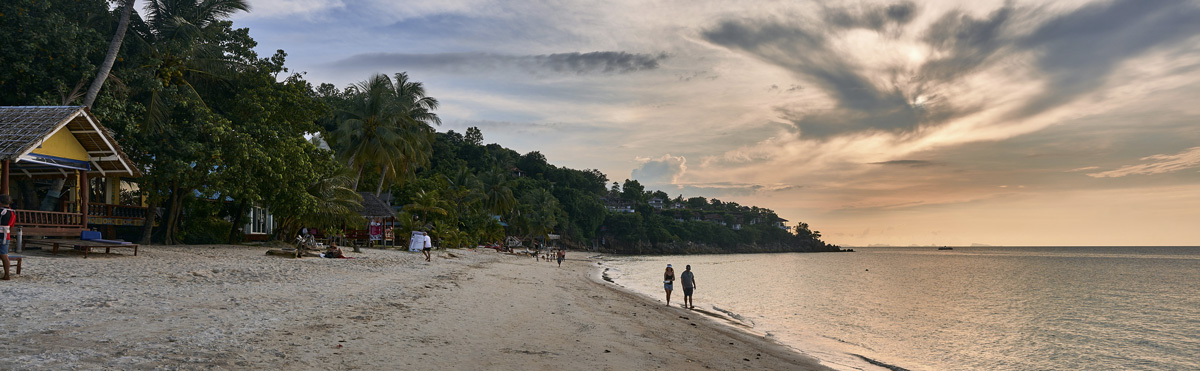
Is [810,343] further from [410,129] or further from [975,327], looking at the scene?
[410,129]

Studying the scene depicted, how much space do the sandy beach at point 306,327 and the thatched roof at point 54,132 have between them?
2420 millimetres

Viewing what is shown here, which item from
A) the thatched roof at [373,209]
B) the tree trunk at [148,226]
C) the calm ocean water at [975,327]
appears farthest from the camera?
the thatched roof at [373,209]

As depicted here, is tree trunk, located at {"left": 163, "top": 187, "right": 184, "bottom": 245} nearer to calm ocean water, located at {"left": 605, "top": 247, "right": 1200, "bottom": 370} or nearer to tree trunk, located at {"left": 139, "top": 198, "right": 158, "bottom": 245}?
tree trunk, located at {"left": 139, "top": 198, "right": 158, "bottom": 245}

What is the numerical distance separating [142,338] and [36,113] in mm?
12503

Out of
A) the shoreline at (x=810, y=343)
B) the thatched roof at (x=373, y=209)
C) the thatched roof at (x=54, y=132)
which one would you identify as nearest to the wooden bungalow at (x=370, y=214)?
the thatched roof at (x=373, y=209)

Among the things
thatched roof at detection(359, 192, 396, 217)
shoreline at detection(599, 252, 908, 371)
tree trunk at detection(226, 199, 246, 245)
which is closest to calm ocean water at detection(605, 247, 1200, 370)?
shoreline at detection(599, 252, 908, 371)

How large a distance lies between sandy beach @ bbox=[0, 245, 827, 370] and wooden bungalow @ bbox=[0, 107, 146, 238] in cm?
188

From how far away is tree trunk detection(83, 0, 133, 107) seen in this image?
16859 millimetres

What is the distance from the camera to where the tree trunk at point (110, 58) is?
16859mm

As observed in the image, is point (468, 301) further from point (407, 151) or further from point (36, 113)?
point (407, 151)

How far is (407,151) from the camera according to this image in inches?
1545

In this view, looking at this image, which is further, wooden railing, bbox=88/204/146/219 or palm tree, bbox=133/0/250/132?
wooden railing, bbox=88/204/146/219

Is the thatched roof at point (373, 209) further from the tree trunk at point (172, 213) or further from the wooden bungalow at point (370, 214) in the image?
the tree trunk at point (172, 213)

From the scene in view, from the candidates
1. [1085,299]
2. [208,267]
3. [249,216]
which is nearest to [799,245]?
[1085,299]
